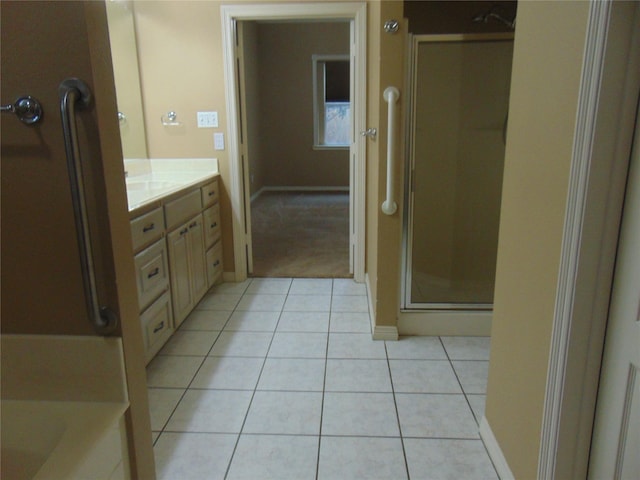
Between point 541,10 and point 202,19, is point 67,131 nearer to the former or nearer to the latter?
point 541,10

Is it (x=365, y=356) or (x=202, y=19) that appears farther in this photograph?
(x=202, y=19)

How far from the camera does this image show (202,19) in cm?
324

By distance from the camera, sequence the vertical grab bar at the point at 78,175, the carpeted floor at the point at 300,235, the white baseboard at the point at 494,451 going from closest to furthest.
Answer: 1. the vertical grab bar at the point at 78,175
2. the white baseboard at the point at 494,451
3. the carpeted floor at the point at 300,235

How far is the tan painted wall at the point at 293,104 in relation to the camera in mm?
7582

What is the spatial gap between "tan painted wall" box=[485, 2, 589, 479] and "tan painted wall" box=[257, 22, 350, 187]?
6672mm

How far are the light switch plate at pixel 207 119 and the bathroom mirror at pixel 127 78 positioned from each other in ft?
1.40

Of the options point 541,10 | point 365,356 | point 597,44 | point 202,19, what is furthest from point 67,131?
point 202,19

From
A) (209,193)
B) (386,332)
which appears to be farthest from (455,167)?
(209,193)

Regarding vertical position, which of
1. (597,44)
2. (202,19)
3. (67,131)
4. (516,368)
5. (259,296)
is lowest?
(259,296)

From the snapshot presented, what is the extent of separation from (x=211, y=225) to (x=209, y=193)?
0.76 ft

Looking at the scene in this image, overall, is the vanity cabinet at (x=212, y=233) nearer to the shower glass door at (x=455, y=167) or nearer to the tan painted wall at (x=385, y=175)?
the tan painted wall at (x=385, y=175)

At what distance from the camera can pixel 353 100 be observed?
337 centimetres

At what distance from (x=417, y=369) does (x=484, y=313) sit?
0.61 metres

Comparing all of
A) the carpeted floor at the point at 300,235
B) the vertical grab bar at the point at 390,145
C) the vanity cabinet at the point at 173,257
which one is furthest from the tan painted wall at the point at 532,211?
the carpeted floor at the point at 300,235
